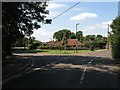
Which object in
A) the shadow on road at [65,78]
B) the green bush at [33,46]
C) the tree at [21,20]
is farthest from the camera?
the green bush at [33,46]

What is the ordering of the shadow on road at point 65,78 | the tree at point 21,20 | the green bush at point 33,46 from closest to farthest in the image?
the shadow on road at point 65,78
the tree at point 21,20
the green bush at point 33,46

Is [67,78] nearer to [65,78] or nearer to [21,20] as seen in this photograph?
[65,78]

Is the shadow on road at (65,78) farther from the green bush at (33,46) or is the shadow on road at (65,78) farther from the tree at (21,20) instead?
the green bush at (33,46)

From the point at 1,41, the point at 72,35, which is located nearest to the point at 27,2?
the point at 1,41

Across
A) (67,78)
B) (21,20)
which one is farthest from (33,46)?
(67,78)

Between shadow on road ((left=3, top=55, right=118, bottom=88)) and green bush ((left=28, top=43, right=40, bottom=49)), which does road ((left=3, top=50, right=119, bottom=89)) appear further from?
green bush ((left=28, top=43, right=40, bottom=49))

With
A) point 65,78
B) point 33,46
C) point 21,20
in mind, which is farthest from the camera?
point 33,46

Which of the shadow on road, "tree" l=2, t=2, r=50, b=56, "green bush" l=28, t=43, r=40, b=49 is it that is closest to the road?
the shadow on road

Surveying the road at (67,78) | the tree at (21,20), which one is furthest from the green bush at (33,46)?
the road at (67,78)

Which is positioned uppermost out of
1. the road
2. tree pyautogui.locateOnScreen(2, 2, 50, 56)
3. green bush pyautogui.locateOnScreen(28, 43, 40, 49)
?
tree pyautogui.locateOnScreen(2, 2, 50, 56)

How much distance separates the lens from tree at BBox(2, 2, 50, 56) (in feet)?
96.0

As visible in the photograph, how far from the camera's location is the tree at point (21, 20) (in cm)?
2926

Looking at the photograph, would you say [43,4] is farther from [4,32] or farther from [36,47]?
[36,47]

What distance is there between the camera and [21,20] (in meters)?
32.9
